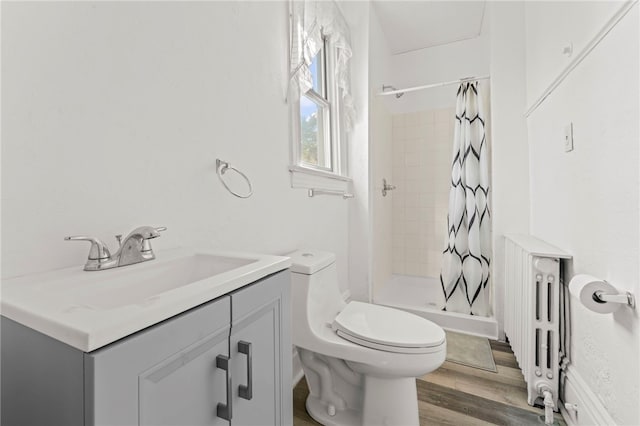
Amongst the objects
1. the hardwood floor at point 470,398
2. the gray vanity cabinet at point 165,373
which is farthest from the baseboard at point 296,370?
the gray vanity cabinet at point 165,373

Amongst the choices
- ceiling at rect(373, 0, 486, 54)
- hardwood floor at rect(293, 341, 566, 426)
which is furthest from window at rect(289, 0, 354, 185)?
hardwood floor at rect(293, 341, 566, 426)

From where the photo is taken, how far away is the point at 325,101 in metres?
2.14

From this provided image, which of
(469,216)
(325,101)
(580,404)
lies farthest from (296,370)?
(325,101)

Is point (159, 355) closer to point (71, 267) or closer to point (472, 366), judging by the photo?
point (71, 267)

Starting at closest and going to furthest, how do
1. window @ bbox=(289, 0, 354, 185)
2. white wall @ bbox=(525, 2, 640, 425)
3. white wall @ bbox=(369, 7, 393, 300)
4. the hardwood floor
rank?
white wall @ bbox=(525, 2, 640, 425) → the hardwood floor → window @ bbox=(289, 0, 354, 185) → white wall @ bbox=(369, 7, 393, 300)

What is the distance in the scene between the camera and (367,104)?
2.26m

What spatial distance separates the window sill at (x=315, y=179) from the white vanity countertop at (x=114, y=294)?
30.5 inches

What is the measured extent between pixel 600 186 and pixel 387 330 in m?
0.95

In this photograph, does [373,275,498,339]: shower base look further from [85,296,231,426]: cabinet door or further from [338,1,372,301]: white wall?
[85,296,231,426]: cabinet door

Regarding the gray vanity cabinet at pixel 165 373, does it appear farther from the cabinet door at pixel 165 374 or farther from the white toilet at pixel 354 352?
the white toilet at pixel 354 352

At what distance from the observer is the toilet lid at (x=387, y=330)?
3.68ft

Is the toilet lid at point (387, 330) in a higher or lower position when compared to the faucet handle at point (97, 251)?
lower

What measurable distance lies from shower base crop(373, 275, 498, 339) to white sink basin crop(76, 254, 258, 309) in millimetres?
1859

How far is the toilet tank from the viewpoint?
1.24m
